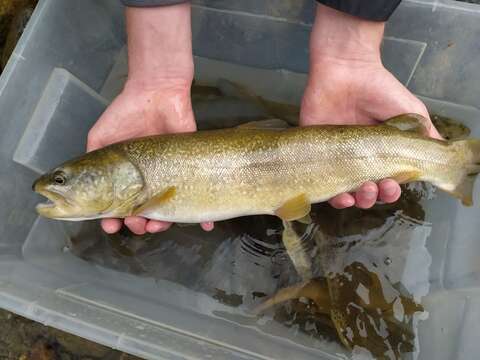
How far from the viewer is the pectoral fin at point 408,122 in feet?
6.88

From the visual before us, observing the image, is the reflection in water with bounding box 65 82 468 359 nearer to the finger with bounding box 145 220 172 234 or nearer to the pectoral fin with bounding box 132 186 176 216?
the finger with bounding box 145 220 172 234

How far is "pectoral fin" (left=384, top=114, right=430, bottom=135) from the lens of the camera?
2098 mm

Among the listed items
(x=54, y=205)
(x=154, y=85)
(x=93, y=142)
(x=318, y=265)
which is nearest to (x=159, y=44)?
(x=154, y=85)

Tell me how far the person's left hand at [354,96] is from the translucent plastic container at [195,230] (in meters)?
0.44

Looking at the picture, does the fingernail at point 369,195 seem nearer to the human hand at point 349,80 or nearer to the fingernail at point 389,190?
the fingernail at point 389,190

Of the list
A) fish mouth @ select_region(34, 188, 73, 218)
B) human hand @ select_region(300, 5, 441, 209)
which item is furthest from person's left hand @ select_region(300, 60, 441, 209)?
fish mouth @ select_region(34, 188, 73, 218)

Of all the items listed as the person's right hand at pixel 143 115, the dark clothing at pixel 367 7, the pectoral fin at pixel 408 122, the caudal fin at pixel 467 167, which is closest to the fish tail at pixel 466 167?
the caudal fin at pixel 467 167

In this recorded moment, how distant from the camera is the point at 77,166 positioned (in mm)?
1983

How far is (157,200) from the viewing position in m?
1.96

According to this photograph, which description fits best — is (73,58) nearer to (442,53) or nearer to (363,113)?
(363,113)

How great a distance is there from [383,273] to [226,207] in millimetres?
1050

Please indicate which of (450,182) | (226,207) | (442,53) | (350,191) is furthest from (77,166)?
(442,53)

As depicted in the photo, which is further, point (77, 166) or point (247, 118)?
point (247, 118)

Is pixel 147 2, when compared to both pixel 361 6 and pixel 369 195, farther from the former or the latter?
pixel 369 195
